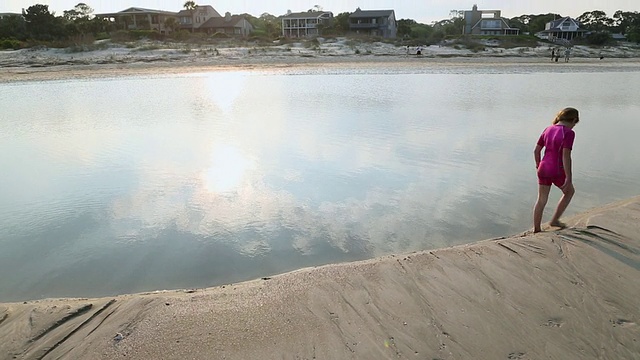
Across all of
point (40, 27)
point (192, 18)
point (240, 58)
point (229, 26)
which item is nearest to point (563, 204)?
point (240, 58)

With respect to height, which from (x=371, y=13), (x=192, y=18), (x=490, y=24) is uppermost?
(x=192, y=18)

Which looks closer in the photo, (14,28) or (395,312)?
(395,312)

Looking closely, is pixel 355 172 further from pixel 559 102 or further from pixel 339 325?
pixel 559 102

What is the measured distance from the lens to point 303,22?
251ft

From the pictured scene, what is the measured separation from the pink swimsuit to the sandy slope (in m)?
0.96

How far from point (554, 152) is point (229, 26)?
238 ft

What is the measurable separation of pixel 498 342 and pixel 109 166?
6878 mm

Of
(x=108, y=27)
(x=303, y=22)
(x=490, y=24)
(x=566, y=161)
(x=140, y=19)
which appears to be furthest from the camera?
(x=490, y=24)

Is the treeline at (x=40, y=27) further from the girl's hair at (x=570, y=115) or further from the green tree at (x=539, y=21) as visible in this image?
the green tree at (x=539, y=21)

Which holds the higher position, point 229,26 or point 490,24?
point 229,26

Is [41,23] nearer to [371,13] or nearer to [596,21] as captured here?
[371,13]

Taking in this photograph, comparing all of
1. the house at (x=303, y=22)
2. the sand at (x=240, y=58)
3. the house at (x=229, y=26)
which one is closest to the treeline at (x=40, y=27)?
the sand at (x=240, y=58)

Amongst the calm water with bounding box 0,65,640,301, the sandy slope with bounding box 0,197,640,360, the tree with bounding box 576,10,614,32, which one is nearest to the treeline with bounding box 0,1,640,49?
the tree with bounding box 576,10,614,32

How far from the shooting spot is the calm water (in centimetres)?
441
